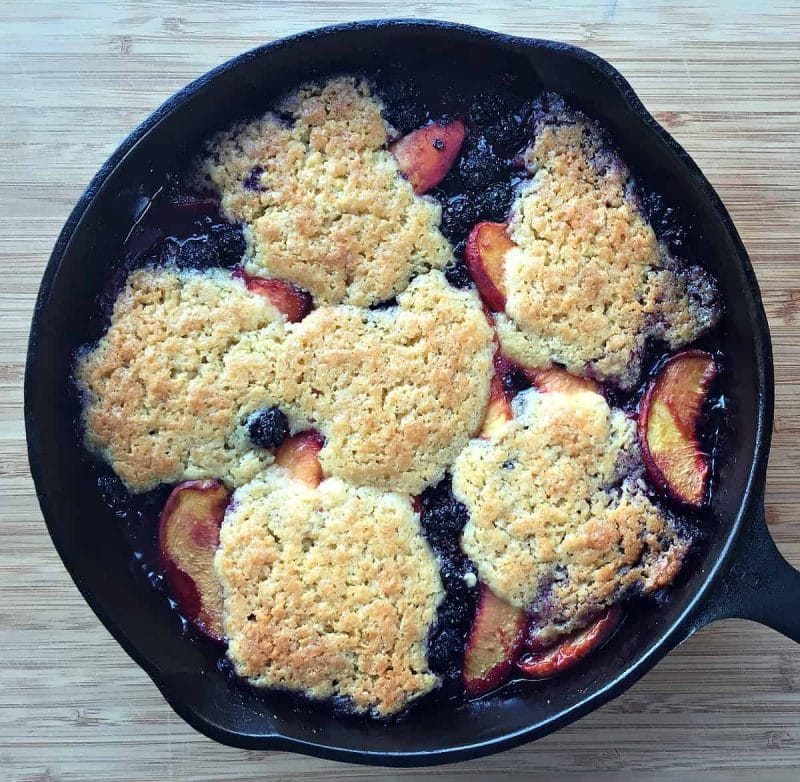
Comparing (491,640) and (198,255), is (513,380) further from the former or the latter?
(198,255)

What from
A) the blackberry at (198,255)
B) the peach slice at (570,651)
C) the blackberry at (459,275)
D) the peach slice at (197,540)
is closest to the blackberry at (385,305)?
the blackberry at (459,275)

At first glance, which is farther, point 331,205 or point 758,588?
point 331,205

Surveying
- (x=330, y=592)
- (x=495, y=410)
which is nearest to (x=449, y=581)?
(x=330, y=592)

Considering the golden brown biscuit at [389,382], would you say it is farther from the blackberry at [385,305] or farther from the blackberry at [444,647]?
the blackberry at [444,647]

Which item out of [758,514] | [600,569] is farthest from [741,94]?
[600,569]

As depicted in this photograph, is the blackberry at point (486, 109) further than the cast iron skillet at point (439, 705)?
Yes

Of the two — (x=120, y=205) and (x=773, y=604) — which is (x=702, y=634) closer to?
(x=773, y=604)

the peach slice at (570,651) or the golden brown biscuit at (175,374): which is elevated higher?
the golden brown biscuit at (175,374)
